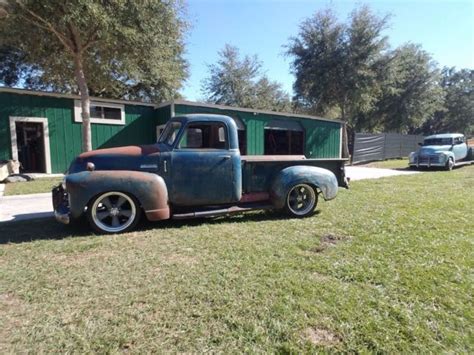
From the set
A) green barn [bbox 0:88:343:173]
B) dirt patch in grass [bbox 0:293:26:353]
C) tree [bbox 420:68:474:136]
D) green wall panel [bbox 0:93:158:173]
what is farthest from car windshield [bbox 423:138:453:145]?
tree [bbox 420:68:474:136]

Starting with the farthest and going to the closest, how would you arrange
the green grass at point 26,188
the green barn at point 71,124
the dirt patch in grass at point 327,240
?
the green barn at point 71,124 → the green grass at point 26,188 → the dirt patch in grass at point 327,240

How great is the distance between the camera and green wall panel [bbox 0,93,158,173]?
446 inches

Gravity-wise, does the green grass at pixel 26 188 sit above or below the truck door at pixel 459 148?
below

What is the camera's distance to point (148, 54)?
36.3ft

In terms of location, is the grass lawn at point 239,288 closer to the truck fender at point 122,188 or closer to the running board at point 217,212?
the running board at point 217,212

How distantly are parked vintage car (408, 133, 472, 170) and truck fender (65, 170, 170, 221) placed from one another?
47.4 ft

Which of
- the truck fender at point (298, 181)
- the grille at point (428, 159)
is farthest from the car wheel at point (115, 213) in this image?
the grille at point (428, 159)

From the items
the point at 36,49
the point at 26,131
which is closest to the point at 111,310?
the point at 36,49

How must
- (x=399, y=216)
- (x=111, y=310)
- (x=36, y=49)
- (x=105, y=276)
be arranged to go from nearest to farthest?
1. (x=111, y=310)
2. (x=105, y=276)
3. (x=399, y=216)
4. (x=36, y=49)

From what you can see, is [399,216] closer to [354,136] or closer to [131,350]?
[131,350]

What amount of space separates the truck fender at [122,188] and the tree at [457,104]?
36.8m

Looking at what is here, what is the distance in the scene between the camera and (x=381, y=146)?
2075cm

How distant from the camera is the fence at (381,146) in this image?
19406 millimetres

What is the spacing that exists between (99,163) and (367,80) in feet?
56.8
